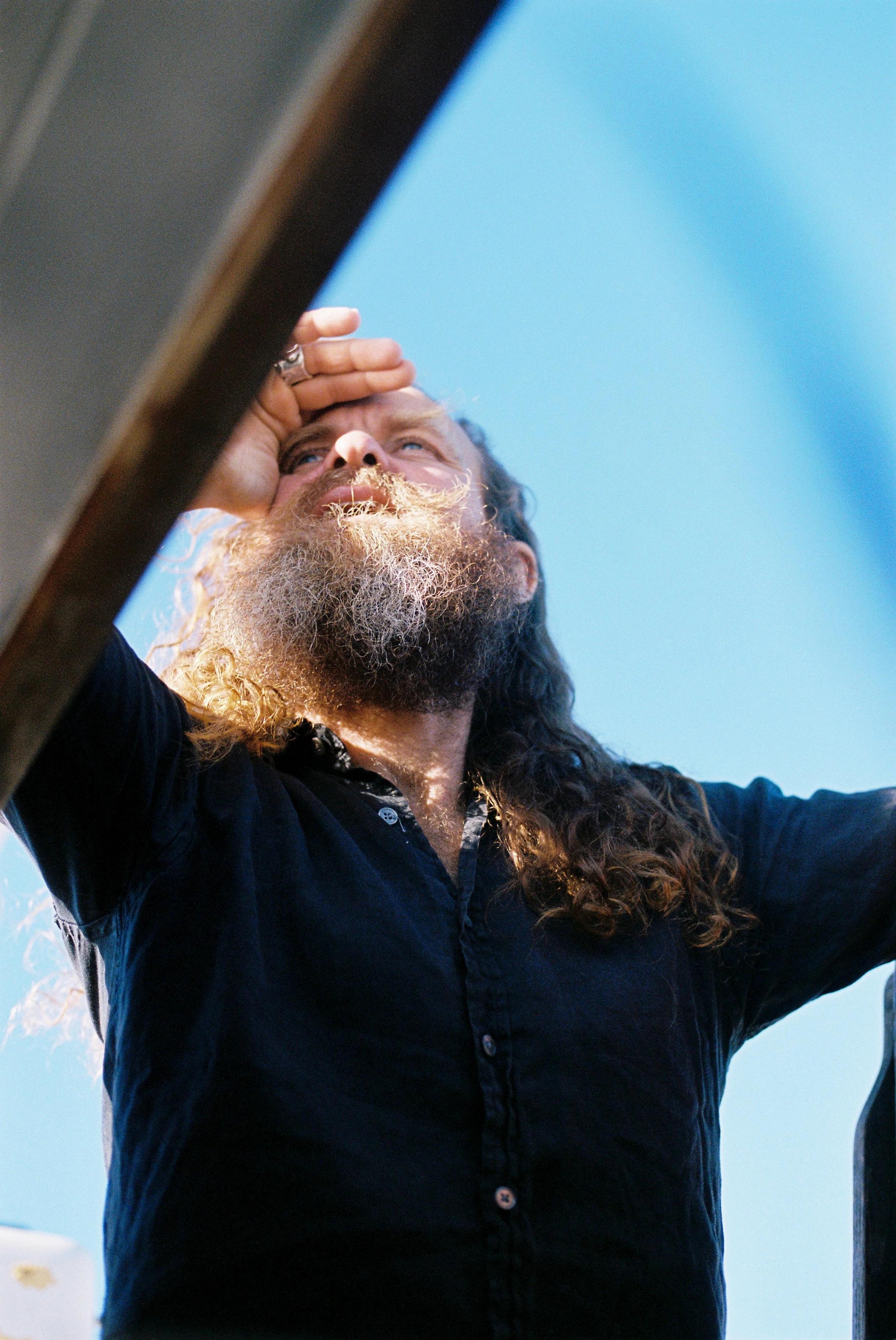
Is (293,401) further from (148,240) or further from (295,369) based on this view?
(148,240)

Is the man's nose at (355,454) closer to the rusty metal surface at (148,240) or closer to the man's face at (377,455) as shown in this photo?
the man's face at (377,455)

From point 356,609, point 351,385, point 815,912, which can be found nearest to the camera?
point 815,912

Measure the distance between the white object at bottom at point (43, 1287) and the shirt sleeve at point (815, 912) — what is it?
130 centimetres

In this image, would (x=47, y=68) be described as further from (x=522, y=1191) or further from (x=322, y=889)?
(x=522, y=1191)

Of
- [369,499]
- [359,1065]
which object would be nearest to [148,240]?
[359,1065]

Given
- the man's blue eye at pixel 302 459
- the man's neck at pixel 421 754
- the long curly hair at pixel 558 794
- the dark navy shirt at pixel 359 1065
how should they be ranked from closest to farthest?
1. the dark navy shirt at pixel 359 1065
2. the long curly hair at pixel 558 794
3. the man's neck at pixel 421 754
4. the man's blue eye at pixel 302 459

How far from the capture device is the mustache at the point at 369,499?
2334mm

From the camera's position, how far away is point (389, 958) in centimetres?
159

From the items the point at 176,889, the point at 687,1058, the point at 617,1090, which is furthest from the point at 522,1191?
the point at 176,889

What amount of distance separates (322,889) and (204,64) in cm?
116

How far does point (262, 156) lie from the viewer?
633 millimetres

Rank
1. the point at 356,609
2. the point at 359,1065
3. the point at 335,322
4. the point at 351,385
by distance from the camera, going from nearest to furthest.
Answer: the point at 359,1065
the point at 335,322
the point at 356,609
the point at 351,385

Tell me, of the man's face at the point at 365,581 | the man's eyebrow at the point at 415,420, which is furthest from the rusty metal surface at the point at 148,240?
the man's eyebrow at the point at 415,420

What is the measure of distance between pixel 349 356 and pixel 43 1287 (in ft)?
6.29
